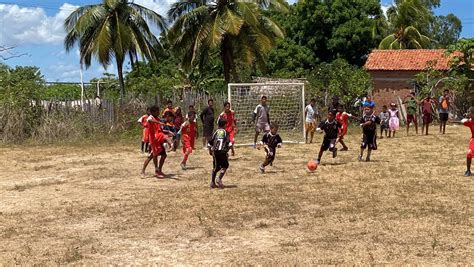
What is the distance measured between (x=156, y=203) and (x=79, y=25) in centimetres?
1973

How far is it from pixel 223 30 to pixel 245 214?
1832cm

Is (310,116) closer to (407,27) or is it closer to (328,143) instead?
(328,143)

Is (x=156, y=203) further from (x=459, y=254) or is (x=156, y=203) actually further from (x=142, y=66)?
(x=142, y=66)

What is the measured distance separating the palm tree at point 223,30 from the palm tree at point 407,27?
15.5m

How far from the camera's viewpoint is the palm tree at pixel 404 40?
1661 inches

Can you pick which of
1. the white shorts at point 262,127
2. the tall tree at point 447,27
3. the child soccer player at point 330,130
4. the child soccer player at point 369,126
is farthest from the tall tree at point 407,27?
the child soccer player at point 330,130

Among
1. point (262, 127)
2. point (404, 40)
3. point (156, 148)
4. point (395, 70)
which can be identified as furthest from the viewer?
point (404, 40)

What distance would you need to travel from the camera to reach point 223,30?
85.4ft

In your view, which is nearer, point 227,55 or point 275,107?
point 275,107

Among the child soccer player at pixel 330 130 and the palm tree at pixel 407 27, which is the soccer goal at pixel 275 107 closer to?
the child soccer player at pixel 330 130

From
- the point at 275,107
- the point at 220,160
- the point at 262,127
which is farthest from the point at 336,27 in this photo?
the point at 220,160

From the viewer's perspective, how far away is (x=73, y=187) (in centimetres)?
1157

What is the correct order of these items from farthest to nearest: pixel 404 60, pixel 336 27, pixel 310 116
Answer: pixel 336 27 → pixel 404 60 → pixel 310 116

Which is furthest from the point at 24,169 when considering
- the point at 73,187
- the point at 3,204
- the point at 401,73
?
the point at 401,73
